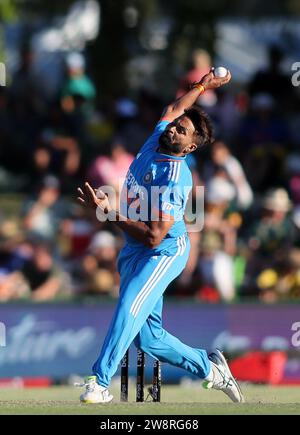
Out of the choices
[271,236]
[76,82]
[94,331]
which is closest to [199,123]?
[94,331]

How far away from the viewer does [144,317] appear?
27.8ft

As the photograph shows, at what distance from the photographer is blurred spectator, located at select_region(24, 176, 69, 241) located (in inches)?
557

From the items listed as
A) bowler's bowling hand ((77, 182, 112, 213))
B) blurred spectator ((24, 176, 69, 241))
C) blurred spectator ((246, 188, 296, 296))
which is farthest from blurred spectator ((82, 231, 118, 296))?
bowler's bowling hand ((77, 182, 112, 213))

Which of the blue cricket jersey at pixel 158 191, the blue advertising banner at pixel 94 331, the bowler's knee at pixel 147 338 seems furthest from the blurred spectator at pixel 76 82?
the bowler's knee at pixel 147 338

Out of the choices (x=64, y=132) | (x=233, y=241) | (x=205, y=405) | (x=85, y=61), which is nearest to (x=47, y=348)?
(x=233, y=241)

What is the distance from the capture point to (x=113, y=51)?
672 inches

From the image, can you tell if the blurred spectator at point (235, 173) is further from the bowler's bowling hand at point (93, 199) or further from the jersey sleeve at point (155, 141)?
the bowler's bowling hand at point (93, 199)

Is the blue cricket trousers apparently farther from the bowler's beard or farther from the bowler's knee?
the bowler's beard

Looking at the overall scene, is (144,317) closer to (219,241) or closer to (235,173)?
(219,241)

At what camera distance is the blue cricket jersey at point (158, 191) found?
845 centimetres

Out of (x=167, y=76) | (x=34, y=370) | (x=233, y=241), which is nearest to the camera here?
(x=34, y=370)

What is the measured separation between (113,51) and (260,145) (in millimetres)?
3112

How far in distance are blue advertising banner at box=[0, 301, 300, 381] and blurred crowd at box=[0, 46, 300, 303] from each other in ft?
0.99

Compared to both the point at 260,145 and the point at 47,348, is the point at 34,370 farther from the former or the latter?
the point at 260,145
